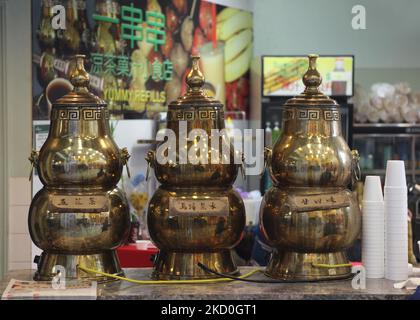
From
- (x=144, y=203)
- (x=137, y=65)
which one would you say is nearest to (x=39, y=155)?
(x=144, y=203)

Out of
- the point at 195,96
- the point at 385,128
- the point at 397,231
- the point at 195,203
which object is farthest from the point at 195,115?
the point at 385,128

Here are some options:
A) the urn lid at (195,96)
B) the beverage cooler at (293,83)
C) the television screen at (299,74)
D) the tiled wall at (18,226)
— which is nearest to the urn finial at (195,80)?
the urn lid at (195,96)

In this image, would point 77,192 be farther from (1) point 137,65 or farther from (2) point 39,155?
(1) point 137,65

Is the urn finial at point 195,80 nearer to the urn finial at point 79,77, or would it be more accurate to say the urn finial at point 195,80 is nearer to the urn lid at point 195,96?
the urn lid at point 195,96

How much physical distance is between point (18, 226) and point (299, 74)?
12.5ft

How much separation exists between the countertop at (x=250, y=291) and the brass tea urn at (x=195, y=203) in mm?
92

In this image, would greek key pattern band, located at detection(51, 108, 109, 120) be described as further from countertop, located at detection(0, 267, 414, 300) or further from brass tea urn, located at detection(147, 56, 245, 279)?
countertop, located at detection(0, 267, 414, 300)

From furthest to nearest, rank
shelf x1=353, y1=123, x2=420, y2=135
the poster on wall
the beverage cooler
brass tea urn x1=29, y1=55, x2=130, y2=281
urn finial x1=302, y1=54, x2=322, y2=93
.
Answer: shelf x1=353, y1=123, x2=420, y2=135 → the beverage cooler → the poster on wall → urn finial x1=302, y1=54, x2=322, y2=93 → brass tea urn x1=29, y1=55, x2=130, y2=281

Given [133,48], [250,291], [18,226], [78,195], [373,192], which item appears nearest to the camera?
[250,291]

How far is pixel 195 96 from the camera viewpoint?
6.79 feet

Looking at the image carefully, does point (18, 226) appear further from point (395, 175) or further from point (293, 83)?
point (293, 83)

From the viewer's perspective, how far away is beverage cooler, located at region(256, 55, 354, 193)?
25.2 ft

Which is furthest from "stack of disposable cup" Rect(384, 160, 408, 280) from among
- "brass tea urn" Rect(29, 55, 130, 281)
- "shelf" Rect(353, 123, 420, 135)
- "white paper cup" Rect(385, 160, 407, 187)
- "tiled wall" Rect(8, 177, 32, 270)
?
"shelf" Rect(353, 123, 420, 135)

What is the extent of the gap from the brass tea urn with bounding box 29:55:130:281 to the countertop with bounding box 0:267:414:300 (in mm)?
104
